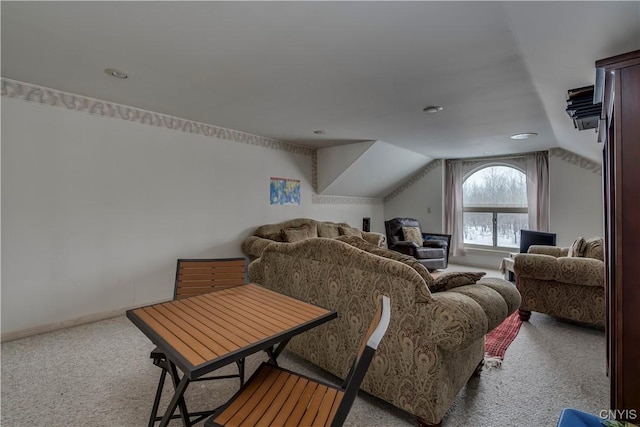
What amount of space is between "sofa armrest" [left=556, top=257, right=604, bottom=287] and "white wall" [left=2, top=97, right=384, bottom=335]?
3.96 m

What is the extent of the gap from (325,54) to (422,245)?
4.81 metres

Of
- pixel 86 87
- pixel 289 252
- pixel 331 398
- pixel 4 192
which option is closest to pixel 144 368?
pixel 289 252

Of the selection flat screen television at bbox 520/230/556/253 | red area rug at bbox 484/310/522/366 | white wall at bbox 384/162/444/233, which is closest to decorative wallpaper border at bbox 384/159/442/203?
white wall at bbox 384/162/444/233

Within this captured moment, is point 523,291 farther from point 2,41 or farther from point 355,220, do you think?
point 2,41

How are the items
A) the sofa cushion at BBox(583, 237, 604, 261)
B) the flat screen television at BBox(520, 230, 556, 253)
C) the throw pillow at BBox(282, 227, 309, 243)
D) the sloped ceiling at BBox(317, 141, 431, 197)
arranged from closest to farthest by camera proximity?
the sofa cushion at BBox(583, 237, 604, 261) → the flat screen television at BBox(520, 230, 556, 253) → the throw pillow at BBox(282, 227, 309, 243) → the sloped ceiling at BBox(317, 141, 431, 197)

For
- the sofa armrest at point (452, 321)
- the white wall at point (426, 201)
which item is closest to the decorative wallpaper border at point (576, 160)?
the white wall at point (426, 201)

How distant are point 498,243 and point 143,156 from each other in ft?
21.2

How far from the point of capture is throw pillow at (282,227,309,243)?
4.52 metres

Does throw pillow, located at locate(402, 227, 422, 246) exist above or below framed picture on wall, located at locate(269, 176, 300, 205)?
below

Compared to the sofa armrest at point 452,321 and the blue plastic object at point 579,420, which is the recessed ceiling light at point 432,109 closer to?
the sofa armrest at point 452,321

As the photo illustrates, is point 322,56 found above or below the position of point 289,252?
above

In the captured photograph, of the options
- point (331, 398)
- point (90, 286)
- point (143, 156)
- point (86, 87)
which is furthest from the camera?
point (143, 156)

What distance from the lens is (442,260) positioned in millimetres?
5648

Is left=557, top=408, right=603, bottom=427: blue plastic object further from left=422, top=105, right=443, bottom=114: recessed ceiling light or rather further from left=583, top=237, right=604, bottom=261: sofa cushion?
left=422, top=105, right=443, bottom=114: recessed ceiling light
